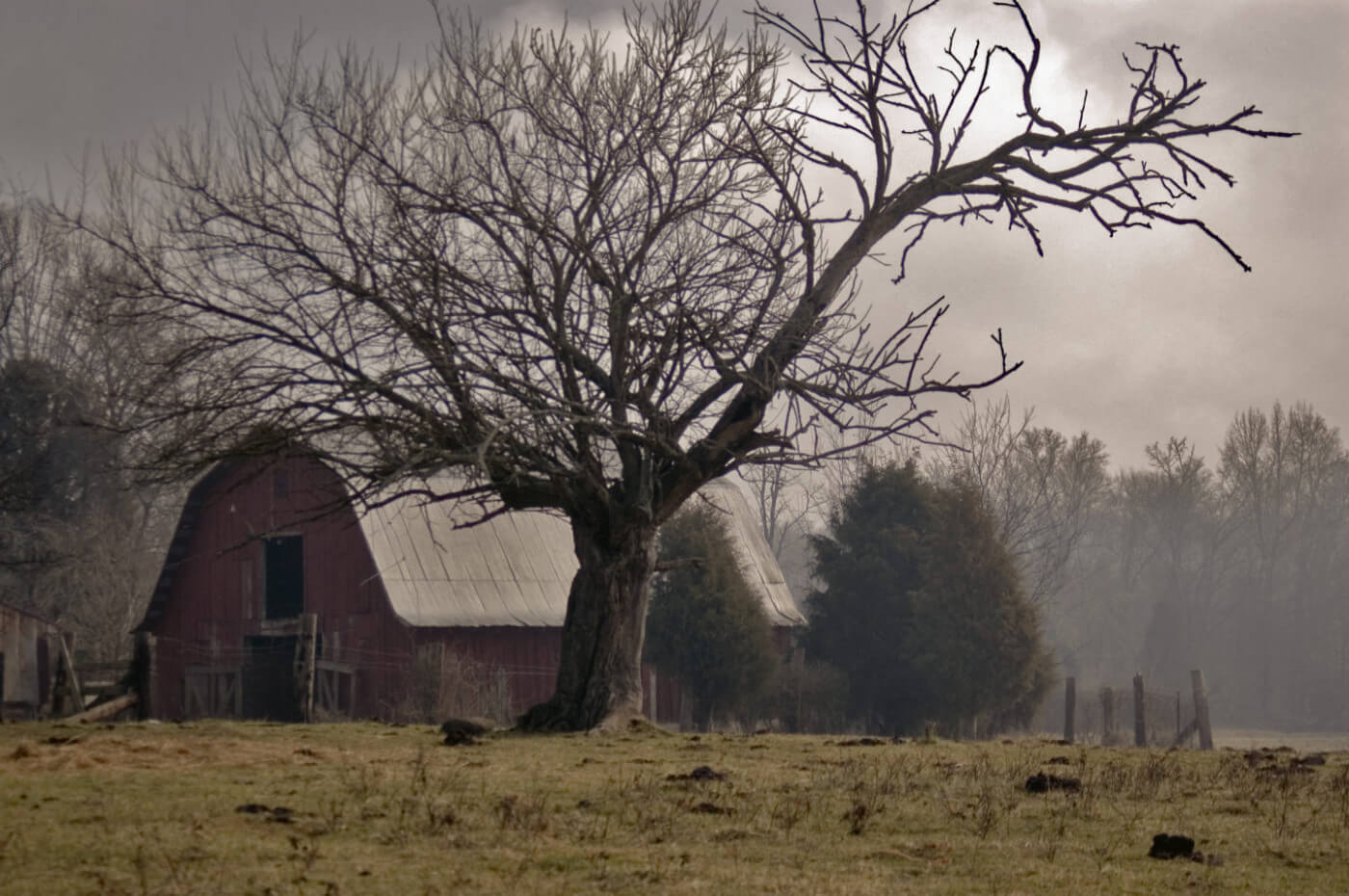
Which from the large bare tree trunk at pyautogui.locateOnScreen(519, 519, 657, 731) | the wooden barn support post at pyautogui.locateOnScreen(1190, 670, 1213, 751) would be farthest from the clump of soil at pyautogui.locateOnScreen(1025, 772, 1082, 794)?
the wooden barn support post at pyautogui.locateOnScreen(1190, 670, 1213, 751)

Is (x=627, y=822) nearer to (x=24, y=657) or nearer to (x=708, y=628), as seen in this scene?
(x=708, y=628)

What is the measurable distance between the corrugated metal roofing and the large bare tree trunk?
14.6 meters

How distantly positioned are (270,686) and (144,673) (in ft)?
47.1

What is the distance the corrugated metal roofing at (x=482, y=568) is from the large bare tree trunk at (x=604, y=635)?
14.6 meters

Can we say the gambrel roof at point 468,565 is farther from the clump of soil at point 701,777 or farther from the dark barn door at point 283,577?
the clump of soil at point 701,777

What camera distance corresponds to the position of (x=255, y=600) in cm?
3531

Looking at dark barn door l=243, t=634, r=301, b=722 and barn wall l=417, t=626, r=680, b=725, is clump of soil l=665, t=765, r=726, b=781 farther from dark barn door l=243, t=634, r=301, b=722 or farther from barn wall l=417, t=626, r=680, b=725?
dark barn door l=243, t=634, r=301, b=722

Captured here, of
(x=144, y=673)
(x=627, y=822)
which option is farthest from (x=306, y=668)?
(x=627, y=822)

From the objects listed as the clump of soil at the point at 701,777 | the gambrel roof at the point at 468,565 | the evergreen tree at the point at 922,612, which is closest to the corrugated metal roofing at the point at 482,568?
the gambrel roof at the point at 468,565

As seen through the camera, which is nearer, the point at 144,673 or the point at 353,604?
the point at 144,673

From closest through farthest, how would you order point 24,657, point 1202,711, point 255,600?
1. point 1202,711
2. point 24,657
3. point 255,600

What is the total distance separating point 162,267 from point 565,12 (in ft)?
18.4

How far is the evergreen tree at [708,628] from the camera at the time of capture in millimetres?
A: 31547

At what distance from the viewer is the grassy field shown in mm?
6750
